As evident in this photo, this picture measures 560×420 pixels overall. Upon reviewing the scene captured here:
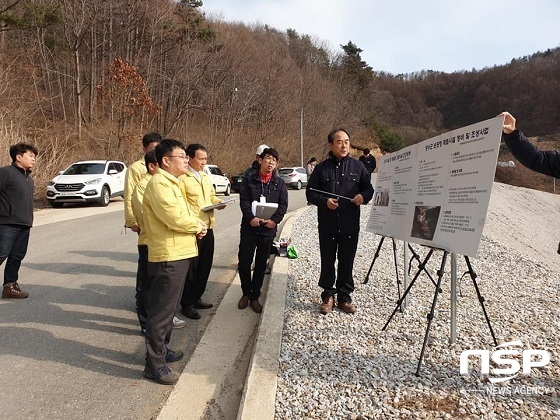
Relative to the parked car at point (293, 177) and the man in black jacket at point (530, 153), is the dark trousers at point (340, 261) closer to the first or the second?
the man in black jacket at point (530, 153)

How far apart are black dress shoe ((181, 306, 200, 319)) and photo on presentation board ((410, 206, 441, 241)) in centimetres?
264

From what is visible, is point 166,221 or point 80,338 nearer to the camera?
point 166,221

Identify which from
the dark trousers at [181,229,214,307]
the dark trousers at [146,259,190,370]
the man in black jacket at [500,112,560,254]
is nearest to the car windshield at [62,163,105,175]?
the dark trousers at [181,229,214,307]

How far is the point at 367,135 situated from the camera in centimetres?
6362

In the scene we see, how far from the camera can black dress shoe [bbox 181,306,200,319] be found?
4.73 metres

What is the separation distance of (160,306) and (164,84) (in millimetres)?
33613

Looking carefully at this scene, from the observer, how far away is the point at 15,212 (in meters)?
5.10

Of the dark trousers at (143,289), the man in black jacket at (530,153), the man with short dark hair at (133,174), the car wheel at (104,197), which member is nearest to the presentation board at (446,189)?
the man in black jacket at (530,153)

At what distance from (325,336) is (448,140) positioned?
213 centimetres

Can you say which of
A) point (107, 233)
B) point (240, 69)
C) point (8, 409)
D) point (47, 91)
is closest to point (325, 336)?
point (8, 409)

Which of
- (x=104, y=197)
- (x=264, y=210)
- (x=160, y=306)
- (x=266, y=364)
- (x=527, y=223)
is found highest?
(x=264, y=210)

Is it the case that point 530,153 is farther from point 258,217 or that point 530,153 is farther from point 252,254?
point 252,254

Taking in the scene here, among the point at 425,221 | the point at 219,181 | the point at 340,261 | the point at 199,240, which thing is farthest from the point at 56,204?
the point at 425,221

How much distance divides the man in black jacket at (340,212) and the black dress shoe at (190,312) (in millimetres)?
1491
